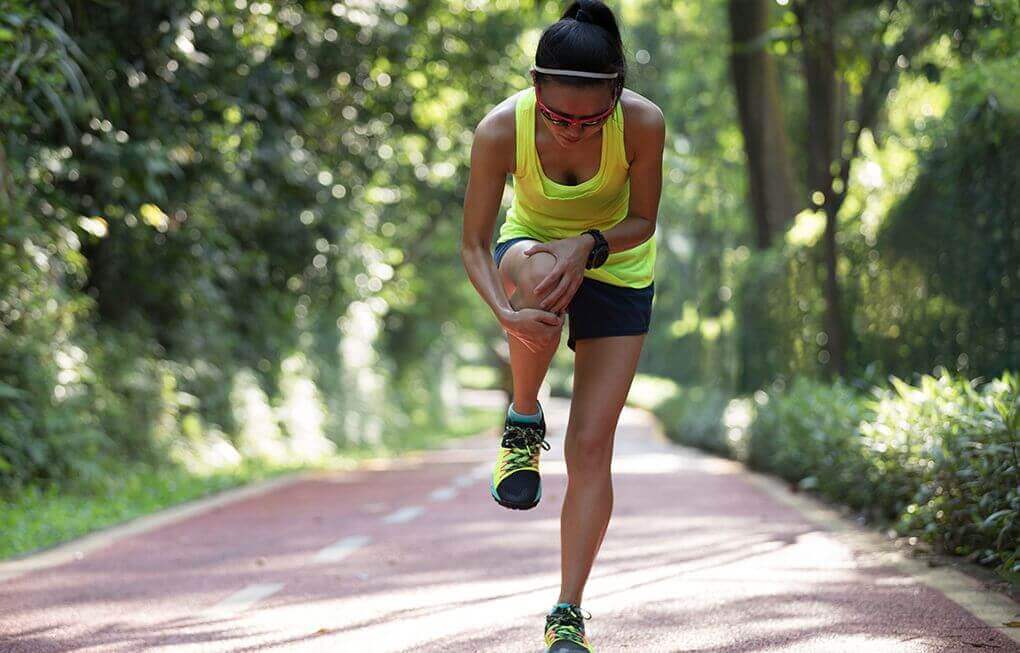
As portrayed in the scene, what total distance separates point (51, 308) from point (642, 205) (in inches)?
327

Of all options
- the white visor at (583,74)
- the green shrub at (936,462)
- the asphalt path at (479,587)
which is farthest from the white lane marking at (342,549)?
the white visor at (583,74)

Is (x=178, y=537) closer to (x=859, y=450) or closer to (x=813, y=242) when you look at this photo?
(x=859, y=450)

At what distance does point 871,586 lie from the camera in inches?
242

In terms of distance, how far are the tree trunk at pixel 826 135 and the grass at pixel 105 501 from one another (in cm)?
562

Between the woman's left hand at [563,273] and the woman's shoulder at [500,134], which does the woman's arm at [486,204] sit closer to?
the woman's shoulder at [500,134]

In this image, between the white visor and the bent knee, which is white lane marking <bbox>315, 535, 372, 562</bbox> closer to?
the bent knee

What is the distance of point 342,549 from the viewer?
8016 millimetres

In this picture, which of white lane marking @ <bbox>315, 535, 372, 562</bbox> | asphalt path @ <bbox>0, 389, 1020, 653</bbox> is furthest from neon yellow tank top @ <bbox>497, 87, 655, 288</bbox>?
white lane marking @ <bbox>315, 535, 372, 562</bbox>

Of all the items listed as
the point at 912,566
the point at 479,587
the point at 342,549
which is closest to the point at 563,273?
the point at 479,587

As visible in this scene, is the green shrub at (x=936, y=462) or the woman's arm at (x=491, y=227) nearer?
the woman's arm at (x=491, y=227)

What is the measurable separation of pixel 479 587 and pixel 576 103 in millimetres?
3028

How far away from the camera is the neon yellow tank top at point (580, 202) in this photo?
13.8ft

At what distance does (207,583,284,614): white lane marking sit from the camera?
5875 mm

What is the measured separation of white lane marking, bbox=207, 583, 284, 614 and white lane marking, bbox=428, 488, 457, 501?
212 inches
